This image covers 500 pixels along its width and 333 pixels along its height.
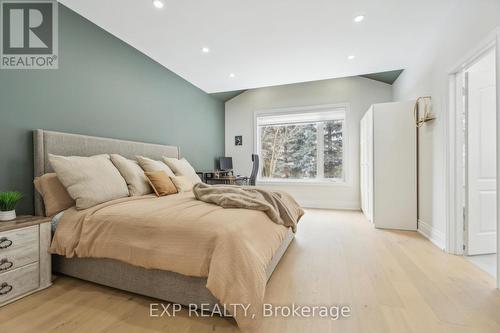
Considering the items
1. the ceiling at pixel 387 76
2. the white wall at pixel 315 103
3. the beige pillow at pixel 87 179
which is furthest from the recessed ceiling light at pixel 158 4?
the ceiling at pixel 387 76

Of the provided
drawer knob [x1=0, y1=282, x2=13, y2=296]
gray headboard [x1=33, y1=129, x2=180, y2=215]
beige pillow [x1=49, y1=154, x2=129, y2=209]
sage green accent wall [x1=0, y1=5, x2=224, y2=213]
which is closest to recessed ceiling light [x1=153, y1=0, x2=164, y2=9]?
sage green accent wall [x1=0, y1=5, x2=224, y2=213]

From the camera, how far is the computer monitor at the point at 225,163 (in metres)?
5.21

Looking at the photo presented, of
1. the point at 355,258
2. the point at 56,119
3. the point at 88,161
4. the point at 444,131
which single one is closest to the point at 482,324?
the point at 355,258

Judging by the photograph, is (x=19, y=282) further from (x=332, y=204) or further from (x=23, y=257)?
(x=332, y=204)

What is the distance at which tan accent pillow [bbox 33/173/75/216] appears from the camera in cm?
192

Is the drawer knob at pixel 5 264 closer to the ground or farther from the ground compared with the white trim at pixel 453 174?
closer to the ground

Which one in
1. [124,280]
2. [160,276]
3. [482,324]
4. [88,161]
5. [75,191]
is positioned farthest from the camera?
[88,161]

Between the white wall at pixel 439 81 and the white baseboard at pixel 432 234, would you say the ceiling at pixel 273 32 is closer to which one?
the white wall at pixel 439 81

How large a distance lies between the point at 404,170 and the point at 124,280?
12.1ft

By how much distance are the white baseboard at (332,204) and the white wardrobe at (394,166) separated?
4.24ft

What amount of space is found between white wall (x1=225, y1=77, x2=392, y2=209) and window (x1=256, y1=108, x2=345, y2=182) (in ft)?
0.69

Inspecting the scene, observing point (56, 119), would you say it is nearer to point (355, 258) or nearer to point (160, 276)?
point (160, 276)

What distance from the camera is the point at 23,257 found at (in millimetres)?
1608

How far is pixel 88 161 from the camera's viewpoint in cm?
206
